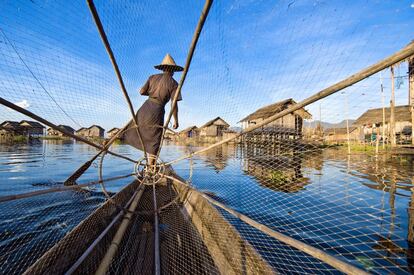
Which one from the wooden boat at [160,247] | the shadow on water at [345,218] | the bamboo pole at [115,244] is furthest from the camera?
the shadow on water at [345,218]

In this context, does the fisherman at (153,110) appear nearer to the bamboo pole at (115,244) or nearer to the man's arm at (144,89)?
the man's arm at (144,89)

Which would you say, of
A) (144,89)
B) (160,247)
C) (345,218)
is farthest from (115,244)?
(345,218)

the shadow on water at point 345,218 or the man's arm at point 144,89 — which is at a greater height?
the man's arm at point 144,89

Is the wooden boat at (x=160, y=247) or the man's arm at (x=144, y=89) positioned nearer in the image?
the wooden boat at (x=160, y=247)

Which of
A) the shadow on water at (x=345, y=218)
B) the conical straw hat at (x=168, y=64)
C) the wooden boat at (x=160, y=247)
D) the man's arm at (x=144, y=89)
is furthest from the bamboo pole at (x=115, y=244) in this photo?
the conical straw hat at (x=168, y=64)

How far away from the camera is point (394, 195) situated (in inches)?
262

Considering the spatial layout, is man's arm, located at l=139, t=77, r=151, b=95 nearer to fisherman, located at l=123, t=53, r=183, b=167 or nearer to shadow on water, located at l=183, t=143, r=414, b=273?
fisherman, located at l=123, t=53, r=183, b=167

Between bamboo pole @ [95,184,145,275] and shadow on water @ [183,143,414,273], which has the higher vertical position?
bamboo pole @ [95,184,145,275]

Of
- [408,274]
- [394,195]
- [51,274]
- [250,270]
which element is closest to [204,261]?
[250,270]

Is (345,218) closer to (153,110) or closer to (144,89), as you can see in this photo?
(153,110)

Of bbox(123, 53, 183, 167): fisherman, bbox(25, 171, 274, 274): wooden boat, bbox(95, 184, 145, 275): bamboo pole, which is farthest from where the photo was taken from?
bbox(123, 53, 183, 167): fisherman

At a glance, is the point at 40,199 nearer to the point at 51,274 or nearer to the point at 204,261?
the point at 51,274

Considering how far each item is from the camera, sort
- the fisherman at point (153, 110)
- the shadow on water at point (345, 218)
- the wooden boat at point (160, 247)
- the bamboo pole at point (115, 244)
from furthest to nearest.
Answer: the fisherman at point (153, 110) < the shadow on water at point (345, 218) < the bamboo pole at point (115, 244) < the wooden boat at point (160, 247)

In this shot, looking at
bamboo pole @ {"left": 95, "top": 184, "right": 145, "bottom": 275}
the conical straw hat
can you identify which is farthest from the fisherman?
bamboo pole @ {"left": 95, "top": 184, "right": 145, "bottom": 275}
